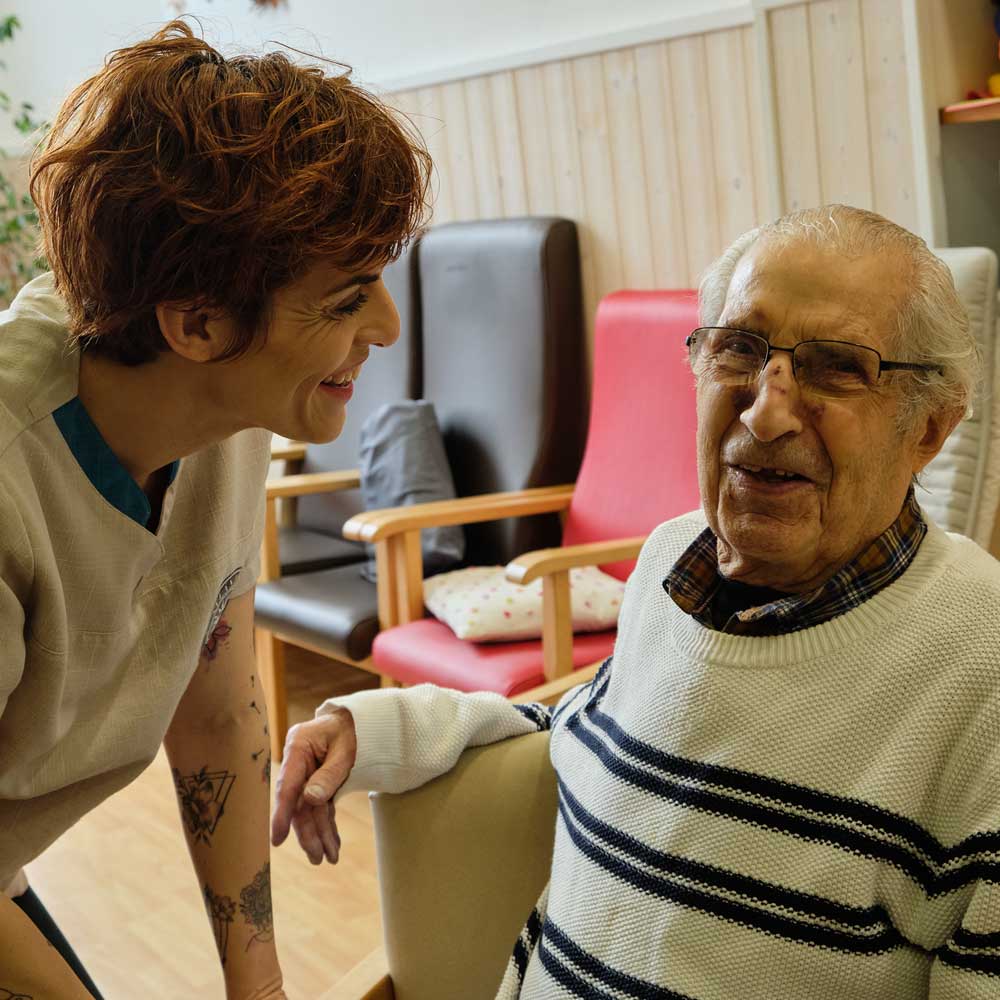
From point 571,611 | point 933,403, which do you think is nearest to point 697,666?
point 933,403

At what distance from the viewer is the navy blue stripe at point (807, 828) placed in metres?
0.98

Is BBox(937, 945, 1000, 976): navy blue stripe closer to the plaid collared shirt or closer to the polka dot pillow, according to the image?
the plaid collared shirt

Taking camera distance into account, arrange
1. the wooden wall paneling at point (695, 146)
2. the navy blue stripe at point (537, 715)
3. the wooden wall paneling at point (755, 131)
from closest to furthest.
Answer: the navy blue stripe at point (537, 715) → the wooden wall paneling at point (755, 131) → the wooden wall paneling at point (695, 146)

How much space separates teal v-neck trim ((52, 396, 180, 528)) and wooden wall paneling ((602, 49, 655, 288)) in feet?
7.67

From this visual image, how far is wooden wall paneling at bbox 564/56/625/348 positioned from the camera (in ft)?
10.8

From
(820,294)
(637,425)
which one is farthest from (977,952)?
(637,425)


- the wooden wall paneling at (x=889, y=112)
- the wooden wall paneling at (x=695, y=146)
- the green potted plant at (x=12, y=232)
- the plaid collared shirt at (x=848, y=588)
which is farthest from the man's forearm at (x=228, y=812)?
the green potted plant at (x=12, y=232)

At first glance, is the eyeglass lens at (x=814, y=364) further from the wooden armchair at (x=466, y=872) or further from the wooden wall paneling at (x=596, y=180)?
the wooden wall paneling at (x=596, y=180)

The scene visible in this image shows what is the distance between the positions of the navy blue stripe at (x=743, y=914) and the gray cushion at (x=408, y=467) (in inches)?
74.9

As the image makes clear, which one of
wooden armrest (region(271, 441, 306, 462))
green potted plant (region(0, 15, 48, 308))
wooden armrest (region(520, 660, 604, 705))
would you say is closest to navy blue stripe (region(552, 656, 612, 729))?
wooden armrest (region(520, 660, 604, 705))

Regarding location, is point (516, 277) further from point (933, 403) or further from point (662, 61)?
point (933, 403)

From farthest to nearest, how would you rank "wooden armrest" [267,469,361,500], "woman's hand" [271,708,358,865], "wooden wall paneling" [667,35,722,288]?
"wooden armrest" [267,469,361,500], "wooden wall paneling" [667,35,722,288], "woman's hand" [271,708,358,865]

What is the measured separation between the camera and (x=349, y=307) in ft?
3.63

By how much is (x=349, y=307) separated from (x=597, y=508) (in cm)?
194
